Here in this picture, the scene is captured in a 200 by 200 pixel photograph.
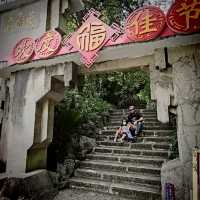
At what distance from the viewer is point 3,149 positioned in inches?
259

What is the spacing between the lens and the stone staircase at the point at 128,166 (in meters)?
5.73

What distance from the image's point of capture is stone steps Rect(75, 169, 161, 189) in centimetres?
579

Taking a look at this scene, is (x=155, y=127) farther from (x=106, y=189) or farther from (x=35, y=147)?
(x=35, y=147)

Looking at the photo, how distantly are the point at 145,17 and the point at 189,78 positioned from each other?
161cm

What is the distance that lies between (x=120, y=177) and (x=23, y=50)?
443 cm

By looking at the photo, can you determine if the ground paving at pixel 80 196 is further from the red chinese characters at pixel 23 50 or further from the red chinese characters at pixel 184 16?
the red chinese characters at pixel 184 16

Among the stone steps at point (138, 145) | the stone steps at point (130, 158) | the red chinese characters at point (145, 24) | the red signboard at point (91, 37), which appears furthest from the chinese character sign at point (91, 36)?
the stone steps at point (138, 145)

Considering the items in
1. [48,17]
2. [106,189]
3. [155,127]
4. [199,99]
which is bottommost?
[106,189]

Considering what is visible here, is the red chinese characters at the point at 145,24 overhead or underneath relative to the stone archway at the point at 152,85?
overhead

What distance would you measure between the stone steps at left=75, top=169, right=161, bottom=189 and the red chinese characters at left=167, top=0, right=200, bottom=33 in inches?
146

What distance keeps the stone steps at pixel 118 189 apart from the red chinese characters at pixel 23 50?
369cm

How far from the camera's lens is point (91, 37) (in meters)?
5.34

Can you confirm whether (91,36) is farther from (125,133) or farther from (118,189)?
(125,133)

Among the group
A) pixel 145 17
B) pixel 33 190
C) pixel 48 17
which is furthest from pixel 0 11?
pixel 33 190
